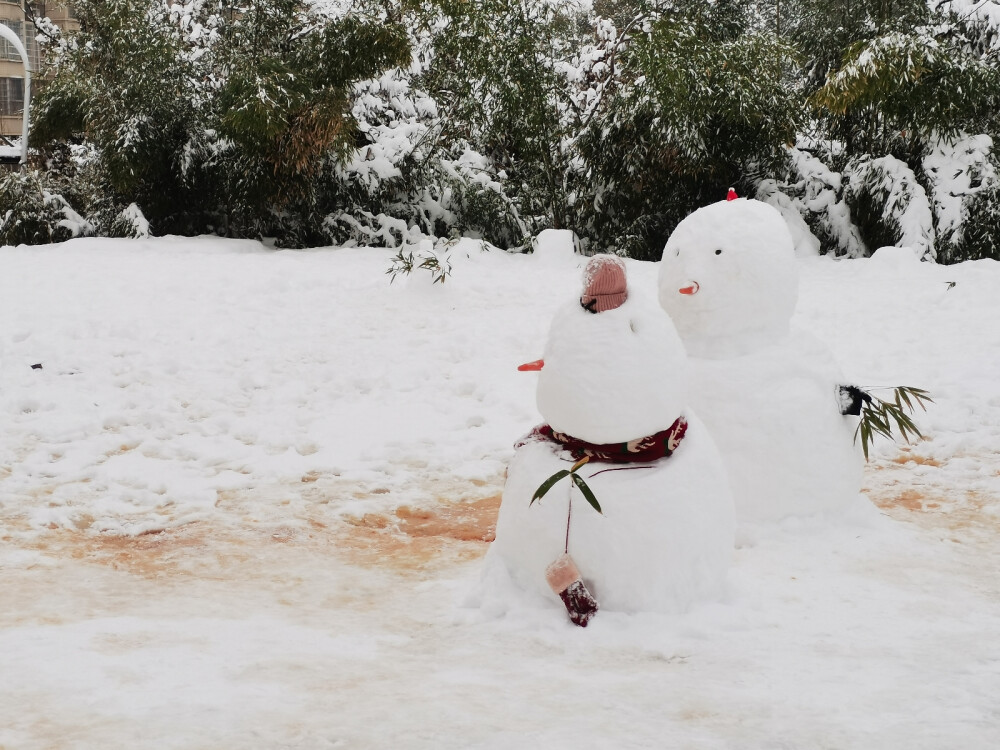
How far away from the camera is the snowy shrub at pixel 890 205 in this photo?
898 centimetres

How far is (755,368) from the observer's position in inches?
145

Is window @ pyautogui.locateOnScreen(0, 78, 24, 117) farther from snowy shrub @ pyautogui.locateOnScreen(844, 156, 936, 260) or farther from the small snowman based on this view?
the small snowman

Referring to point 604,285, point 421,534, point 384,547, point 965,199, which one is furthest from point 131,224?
point 604,285

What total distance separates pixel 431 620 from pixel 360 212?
7.88 m

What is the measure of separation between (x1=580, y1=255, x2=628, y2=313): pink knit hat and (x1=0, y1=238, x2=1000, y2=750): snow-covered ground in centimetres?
91

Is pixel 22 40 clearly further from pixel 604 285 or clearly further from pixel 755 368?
pixel 604 285

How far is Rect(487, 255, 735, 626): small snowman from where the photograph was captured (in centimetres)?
281

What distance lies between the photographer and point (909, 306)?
285 inches

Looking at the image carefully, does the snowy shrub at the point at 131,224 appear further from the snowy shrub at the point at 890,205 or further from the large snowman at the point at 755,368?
the large snowman at the point at 755,368

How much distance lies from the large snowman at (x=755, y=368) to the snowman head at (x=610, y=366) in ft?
2.64

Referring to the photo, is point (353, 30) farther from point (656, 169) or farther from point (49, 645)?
point (49, 645)

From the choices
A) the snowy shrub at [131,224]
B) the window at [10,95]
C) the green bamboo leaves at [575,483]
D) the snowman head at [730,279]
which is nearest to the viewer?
the green bamboo leaves at [575,483]

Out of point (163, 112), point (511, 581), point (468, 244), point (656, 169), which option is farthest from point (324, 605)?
point (163, 112)

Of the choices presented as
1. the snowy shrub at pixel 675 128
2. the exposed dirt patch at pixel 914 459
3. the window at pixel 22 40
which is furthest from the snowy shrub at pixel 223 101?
the window at pixel 22 40
